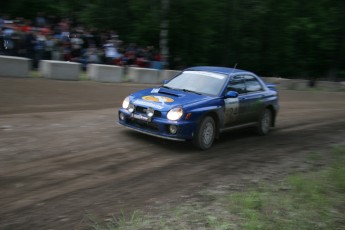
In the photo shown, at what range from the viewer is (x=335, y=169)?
7645mm

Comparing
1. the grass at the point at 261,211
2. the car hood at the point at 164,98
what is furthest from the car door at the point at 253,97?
the grass at the point at 261,211

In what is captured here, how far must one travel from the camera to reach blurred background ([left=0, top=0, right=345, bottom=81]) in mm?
20094

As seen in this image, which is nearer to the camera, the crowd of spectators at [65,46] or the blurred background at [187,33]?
the crowd of spectators at [65,46]

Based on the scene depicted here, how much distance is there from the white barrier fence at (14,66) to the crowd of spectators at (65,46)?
7.37 ft

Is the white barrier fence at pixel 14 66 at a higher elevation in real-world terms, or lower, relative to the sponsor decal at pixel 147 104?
higher

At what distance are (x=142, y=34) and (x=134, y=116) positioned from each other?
1681 cm

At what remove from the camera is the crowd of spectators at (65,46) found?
17.8 meters

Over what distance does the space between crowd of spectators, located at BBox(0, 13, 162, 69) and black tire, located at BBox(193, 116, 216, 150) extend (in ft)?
35.7

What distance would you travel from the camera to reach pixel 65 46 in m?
19.6

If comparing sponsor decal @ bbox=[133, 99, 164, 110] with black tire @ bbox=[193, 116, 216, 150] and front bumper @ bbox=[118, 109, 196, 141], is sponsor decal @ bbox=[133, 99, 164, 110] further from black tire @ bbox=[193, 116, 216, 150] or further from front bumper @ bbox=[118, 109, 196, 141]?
black tire @ bbox=[193, 116, 216, 150]

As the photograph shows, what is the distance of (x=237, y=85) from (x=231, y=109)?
28.5 inches

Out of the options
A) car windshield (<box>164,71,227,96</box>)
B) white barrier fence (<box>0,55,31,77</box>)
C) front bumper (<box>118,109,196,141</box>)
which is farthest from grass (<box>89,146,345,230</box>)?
white barrier fence (<box>0,55,31,77</box>)

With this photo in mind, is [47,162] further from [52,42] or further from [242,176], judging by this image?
[52,42]

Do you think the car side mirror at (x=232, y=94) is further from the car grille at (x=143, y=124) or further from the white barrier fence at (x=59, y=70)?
the white barrier fence at (x=59, y=70)
